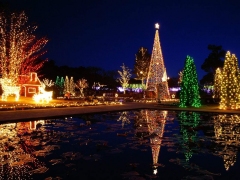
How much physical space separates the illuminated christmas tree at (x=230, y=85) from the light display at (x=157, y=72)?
838cm

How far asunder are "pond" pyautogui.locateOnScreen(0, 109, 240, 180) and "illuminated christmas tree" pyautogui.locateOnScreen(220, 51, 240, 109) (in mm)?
11742

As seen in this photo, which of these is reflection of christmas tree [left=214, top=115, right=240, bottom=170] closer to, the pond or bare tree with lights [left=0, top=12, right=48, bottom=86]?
the pond

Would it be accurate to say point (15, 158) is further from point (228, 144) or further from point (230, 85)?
point (230, 85)

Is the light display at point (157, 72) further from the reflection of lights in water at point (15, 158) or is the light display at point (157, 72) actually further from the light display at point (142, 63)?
the light display at point (142, 63)

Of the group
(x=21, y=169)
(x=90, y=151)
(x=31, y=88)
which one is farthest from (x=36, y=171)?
(x=31, y=88)

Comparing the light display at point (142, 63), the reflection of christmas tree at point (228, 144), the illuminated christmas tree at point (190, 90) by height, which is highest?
the light display at point (142, 63)

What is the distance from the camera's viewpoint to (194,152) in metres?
7.42

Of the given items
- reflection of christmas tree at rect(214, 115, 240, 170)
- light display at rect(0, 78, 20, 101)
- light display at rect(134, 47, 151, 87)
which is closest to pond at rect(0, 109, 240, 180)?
reflection of christmas tree at rect(214, 115, 240, 170)

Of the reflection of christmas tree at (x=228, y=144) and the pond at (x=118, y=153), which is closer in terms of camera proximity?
the pond at (x=118, y=153)

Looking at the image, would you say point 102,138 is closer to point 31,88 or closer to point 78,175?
point 78,175

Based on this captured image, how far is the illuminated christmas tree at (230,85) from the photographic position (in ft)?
71.3

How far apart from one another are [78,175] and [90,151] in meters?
2.09

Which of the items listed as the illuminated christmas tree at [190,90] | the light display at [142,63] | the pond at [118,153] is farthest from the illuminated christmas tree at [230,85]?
the light display at [142,63]

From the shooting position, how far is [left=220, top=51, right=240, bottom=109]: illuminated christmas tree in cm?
2173
